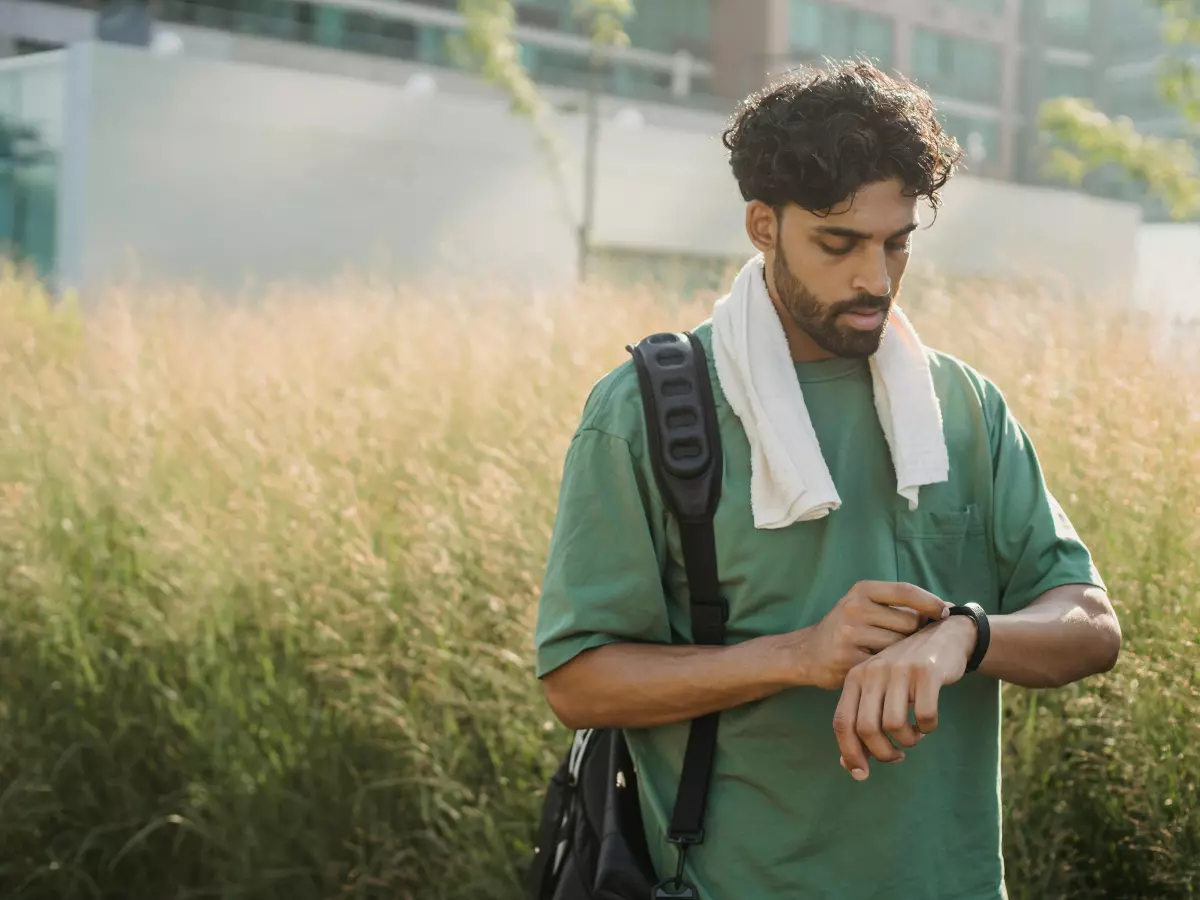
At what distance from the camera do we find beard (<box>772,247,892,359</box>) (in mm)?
1935

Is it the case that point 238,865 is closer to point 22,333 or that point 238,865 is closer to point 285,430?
point 285,430

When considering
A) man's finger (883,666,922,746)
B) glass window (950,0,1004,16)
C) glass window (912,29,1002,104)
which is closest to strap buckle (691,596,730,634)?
man's finger (883,666,922,746)

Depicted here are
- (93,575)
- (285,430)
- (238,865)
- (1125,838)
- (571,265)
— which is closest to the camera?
(1125,838)

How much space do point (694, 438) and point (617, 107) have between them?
28792 mm

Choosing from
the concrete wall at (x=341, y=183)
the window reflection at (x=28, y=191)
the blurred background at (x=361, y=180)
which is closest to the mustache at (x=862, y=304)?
the blurred background at (x=361, y=180)

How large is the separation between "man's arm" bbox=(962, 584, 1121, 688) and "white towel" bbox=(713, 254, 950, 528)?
0.70 feet

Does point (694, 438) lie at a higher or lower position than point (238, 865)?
higher

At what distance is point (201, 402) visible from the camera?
580cm

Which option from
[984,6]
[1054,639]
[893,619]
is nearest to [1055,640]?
[1054,639]

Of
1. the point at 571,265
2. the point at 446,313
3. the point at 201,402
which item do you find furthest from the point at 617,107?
the point at 201,402

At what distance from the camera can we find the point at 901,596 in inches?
67.0

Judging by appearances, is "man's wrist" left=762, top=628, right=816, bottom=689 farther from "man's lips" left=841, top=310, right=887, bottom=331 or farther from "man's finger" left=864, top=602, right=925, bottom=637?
"man's lips" left=841, top=310, right=887, bottom=331

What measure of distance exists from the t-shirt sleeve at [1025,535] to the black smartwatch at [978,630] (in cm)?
24

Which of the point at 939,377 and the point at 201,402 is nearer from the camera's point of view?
the point at 939,377
